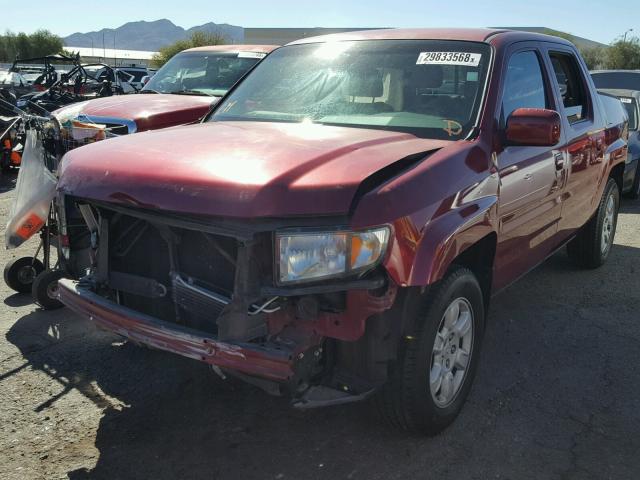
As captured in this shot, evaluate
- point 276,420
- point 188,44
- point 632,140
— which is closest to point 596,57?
point 188,44

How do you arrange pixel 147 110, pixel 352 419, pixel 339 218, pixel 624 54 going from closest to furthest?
1. pixel 339 218
2. pixel 352 419
3. pixel 147 110
4. pixel 624 54

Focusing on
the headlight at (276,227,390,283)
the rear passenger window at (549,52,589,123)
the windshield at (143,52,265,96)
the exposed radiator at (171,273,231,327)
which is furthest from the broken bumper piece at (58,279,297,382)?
the windshield at (143,52,265,96)

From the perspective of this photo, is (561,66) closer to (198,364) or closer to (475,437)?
(475,437)

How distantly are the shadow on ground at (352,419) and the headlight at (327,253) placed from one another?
98cm

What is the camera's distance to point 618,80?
12.8m

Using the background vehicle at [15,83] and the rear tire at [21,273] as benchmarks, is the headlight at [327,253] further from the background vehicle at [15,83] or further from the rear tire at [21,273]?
the background vehicle at [15,83]

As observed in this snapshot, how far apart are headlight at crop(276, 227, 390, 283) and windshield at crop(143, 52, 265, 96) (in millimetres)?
5972

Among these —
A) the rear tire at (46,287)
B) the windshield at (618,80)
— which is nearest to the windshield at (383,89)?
the rear tire at (46,287)

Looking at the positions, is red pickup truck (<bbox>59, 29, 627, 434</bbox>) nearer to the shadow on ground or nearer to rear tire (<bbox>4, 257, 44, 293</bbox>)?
the shadow on ground

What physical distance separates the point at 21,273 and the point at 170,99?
301cm

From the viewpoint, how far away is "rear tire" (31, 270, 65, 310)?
473 centimetres

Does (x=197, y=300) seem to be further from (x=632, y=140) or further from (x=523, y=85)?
(x=632, y=140)

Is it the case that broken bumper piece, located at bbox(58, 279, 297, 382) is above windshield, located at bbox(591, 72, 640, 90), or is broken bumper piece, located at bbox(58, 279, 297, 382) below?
below

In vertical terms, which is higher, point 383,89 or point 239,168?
point 383,89
